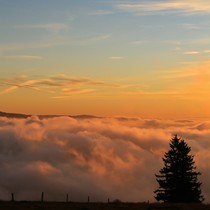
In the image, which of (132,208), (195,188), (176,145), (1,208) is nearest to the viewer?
(1,208)

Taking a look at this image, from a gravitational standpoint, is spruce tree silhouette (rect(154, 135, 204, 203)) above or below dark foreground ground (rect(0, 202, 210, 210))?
above

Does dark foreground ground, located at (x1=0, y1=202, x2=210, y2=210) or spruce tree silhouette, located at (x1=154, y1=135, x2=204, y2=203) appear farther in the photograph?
spruce tree silhouette, located at (x1=154, y1=135, x2=204, y2=203)

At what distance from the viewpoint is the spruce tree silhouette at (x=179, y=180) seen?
232 feet

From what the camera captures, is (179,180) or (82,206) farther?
(179,180)

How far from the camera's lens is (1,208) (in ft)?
134

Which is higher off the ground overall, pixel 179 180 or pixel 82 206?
pixel 179 180

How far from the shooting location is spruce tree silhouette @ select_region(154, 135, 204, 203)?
70.8m

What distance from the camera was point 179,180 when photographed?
7225 centimetres

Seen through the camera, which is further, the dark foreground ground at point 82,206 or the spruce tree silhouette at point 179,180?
the spruce tree silhouette at point 179,180

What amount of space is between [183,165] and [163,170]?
354cm

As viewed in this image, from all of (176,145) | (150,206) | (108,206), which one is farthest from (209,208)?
(176,145)

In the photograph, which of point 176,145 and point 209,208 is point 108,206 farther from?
point 176,145

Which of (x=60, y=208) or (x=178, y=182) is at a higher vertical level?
(x=178, y=182)

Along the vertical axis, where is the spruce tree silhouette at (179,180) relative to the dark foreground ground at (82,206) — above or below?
above
